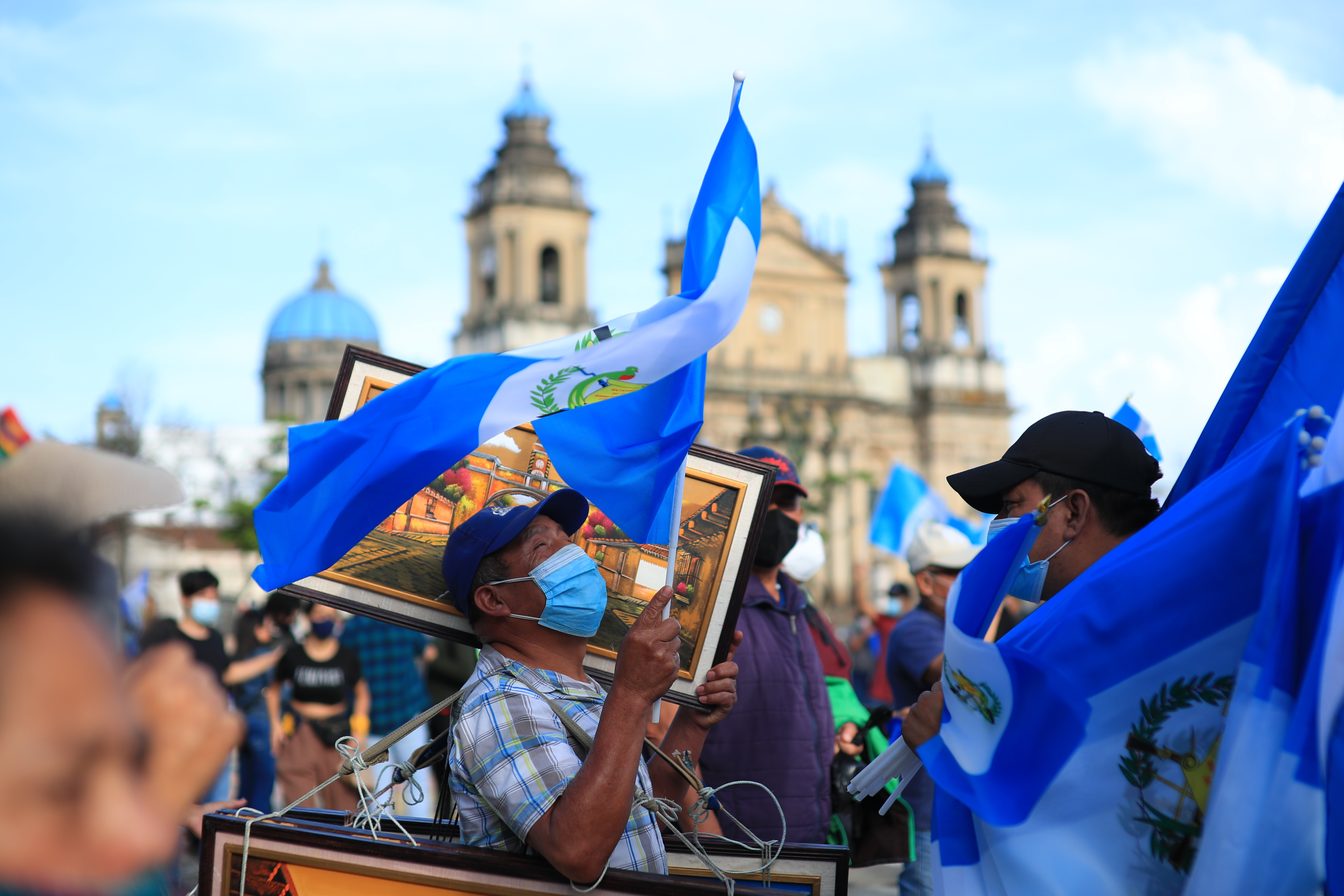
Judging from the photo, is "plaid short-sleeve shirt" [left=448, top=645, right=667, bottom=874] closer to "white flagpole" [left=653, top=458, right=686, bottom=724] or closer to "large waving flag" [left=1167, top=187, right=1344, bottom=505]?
"white flagpole" [left=653, top=458, right=686, bottom=724]

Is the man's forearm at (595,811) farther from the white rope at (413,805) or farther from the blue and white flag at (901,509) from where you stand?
the blue and white flag at (901,509)

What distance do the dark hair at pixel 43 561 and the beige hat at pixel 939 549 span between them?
4.15 m

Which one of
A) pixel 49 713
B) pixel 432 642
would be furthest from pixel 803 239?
pixel 49 713

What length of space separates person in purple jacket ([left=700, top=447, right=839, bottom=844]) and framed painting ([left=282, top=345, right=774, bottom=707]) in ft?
2.47

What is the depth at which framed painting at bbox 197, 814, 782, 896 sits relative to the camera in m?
2.37

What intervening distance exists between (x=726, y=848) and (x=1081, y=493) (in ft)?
4.15

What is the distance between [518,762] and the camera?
2451 mm

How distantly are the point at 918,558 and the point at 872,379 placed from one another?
163 feet

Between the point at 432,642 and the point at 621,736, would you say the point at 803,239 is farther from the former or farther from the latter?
the point at 621,736

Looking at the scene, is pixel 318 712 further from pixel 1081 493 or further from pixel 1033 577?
pixel 1081 493

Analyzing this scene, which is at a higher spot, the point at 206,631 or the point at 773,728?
the point at 206,631

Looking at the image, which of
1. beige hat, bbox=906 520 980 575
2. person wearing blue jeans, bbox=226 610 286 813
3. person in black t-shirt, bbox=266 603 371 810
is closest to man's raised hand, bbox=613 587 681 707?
beige hat, bbox=906 520 980 575

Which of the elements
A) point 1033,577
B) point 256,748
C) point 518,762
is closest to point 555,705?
point 518,762

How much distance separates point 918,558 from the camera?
198 inches
